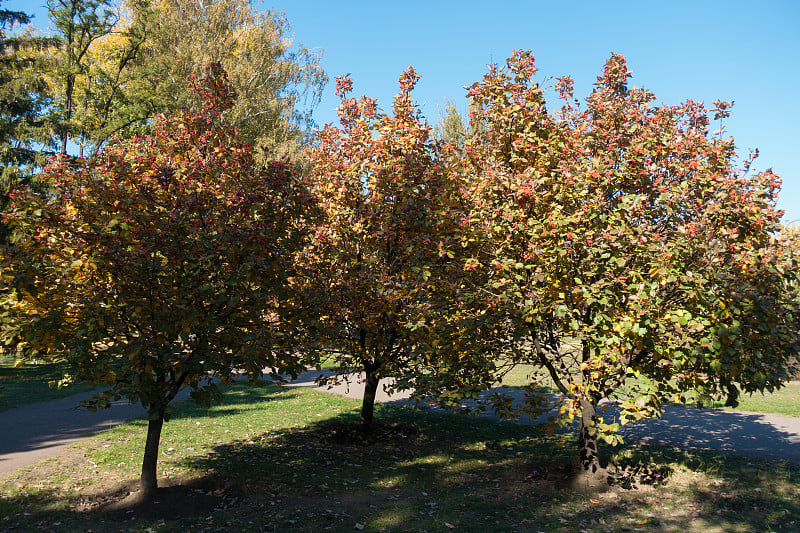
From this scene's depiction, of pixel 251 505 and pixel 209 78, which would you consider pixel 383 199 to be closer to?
pixel 209 78

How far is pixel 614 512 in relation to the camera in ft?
18.6

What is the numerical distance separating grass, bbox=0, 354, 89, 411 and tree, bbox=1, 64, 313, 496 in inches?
235

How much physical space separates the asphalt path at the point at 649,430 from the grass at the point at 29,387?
1.69 feet

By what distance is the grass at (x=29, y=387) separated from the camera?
12.2 m

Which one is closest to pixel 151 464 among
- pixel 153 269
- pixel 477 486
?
pixel 153 269

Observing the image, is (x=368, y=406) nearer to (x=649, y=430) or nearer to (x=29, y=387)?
(x=649, y=430)

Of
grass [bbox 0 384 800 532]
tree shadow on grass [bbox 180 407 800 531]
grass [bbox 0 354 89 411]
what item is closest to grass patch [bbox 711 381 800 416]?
tree shadow on grass [bbox 180 407 800 531]

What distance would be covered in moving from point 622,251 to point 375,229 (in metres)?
3.83

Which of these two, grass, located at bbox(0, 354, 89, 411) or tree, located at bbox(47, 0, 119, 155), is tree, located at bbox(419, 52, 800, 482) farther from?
tree, located at bbox(47, 0, 119, 155)

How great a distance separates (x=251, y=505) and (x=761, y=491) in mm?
6355

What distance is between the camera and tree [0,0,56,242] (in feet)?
51.7

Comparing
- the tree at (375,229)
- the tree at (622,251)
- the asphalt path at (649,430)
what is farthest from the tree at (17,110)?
the tree at (622,251)

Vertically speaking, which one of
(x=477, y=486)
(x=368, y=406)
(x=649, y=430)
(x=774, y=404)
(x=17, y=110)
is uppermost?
(x=17, y=110)

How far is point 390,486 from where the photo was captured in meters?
6.72
